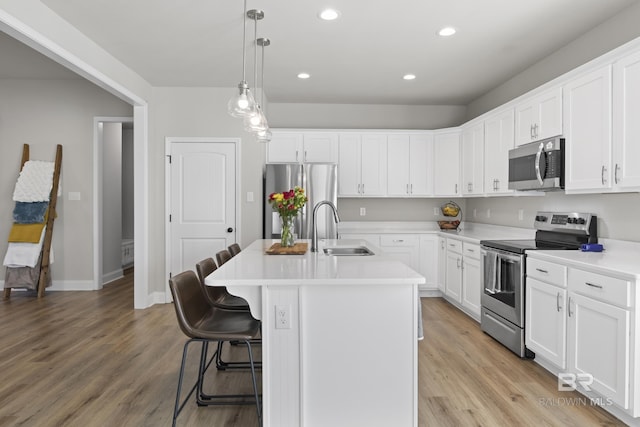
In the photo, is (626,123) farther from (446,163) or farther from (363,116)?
(363,116)

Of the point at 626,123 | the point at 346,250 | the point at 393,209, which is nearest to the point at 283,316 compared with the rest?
the point at 346,250

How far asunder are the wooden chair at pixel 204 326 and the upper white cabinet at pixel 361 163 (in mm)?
3249

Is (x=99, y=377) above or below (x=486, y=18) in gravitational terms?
below

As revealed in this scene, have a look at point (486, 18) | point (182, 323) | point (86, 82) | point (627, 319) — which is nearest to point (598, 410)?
point (627, 319)

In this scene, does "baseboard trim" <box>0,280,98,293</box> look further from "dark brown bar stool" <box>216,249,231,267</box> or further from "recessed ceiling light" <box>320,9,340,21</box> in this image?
"recessed ceiling light" <box>320,9,340,21</box>

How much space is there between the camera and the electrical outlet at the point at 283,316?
2.11 m

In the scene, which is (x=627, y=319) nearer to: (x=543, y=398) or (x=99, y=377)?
(x=543, y=398)

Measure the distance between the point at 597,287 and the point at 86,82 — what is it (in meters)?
6.15

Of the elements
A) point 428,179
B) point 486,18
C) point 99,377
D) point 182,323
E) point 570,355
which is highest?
point 486,18

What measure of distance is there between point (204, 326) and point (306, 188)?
305 centimetres

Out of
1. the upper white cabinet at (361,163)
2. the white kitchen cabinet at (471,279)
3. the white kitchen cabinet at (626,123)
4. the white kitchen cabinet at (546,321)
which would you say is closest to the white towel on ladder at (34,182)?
the upper white cabinet at (361,163)

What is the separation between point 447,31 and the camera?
3.45 metres

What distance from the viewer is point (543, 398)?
2.61 meters

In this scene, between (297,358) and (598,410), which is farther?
(598,410)
